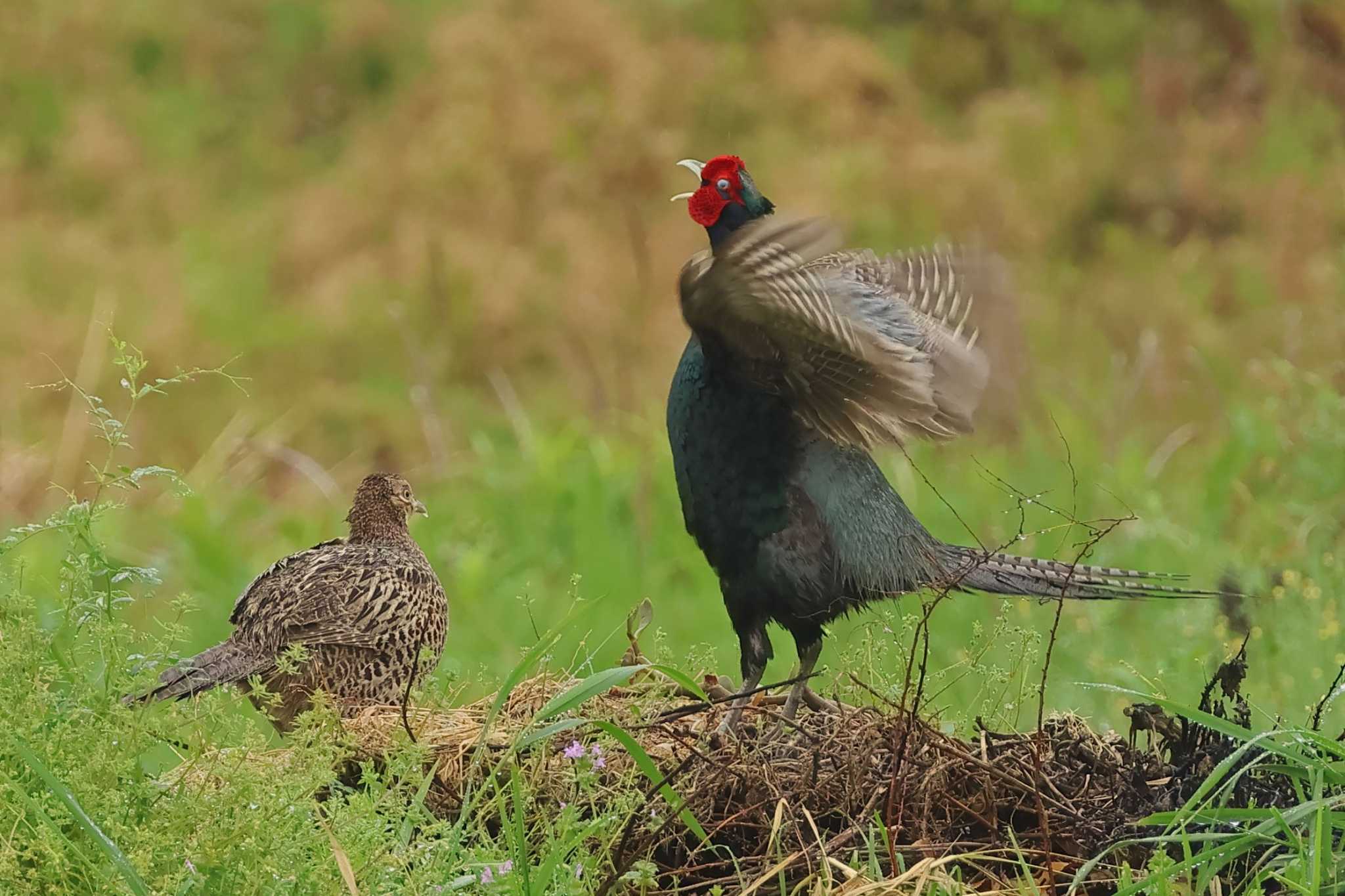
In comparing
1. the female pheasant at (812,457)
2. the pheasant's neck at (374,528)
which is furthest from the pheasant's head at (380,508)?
the female pheasant at (812,457)

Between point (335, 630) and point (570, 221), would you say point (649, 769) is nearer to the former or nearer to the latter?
point (335, 630)

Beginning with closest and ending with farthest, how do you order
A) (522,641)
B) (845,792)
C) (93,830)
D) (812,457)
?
1. (93,830)
2. (845,792)
3. (812,457)
4. (522,641)

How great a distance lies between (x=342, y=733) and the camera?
343 cm

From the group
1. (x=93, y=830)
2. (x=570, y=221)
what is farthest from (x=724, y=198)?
(x=570, y=221)

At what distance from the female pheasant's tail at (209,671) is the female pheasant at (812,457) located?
1.15 meters

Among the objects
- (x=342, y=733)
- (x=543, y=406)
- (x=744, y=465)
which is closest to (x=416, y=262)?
(x=543, y=406)

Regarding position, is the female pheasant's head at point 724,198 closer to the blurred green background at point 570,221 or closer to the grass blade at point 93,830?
the grass blade at point 93,830

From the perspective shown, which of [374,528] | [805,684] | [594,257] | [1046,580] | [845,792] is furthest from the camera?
[594,257]

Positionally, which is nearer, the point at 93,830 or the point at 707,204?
the point at 93,830

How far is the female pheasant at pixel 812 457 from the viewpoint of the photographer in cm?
394

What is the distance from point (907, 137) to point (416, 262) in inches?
137

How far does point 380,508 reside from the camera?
5.09 meters

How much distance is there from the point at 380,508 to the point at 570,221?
22.6 ft

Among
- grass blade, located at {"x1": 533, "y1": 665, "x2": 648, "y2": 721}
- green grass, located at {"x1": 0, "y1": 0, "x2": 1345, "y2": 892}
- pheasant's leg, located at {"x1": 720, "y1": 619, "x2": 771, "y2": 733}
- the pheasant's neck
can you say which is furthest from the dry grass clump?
green grass, located at {"x1": 0, "y1": 0, "x2": 1345, "y2": 892}
